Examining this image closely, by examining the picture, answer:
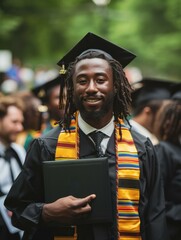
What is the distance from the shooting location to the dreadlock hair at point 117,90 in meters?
3.84

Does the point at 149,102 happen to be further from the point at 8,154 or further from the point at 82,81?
the point at 82,81

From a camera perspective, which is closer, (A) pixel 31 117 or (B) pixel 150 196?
(B) pixel 150 196

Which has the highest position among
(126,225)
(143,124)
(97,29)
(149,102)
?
(97,29)

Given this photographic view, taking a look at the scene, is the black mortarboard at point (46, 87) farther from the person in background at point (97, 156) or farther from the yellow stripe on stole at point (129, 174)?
the yellow stripe on stole at point (129, 174)

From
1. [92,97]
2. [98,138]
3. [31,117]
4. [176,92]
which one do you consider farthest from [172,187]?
[31,117]

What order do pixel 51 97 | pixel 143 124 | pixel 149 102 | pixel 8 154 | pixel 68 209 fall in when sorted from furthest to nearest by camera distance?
pixel 51 97 < pixel 149 102 < pixel 143 124 < pixel 8 154 < pixel 68 209

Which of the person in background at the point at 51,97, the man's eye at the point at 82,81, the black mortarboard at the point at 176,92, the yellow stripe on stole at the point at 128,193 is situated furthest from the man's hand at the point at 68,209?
the person in background at the point at 51,97

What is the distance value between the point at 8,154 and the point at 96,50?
2.18 m

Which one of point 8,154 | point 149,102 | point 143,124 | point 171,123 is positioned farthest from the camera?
point 149,102

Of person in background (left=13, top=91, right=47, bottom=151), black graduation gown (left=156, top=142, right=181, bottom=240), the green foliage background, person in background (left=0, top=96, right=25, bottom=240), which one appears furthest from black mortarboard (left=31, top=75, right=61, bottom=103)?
the green foliage background

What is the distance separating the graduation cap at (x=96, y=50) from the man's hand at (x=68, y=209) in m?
1.00

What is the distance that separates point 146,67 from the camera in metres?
26.7

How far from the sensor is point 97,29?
31609mm

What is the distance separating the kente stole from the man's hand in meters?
0.21
